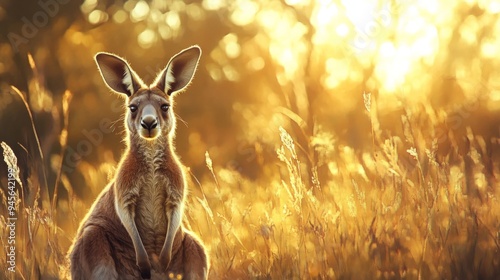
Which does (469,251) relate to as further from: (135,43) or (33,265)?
(135,43)

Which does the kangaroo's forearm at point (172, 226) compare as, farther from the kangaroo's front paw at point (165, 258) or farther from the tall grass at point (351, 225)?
the tall grass at point (351, 225)

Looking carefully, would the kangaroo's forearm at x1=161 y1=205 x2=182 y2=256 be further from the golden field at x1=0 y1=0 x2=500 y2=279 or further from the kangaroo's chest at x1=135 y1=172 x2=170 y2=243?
the golden field at x1=0 y1=0 x2=500 y2=279

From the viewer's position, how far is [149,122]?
5742 mm

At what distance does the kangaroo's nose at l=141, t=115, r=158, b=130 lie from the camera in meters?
→ 5.73

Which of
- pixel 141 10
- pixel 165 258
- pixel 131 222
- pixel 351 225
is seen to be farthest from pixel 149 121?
pixel 141 10

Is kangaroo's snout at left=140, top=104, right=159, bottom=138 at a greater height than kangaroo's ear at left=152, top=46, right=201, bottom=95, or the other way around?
kangaroo's ear at left=152, top=46, right=201, bottom=95

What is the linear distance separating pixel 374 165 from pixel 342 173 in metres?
0.31

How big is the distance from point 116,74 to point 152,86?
0.30 m

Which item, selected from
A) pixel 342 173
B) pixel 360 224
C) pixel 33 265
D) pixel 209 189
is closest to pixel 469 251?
pixel 360 224

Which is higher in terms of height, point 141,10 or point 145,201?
point 141,10

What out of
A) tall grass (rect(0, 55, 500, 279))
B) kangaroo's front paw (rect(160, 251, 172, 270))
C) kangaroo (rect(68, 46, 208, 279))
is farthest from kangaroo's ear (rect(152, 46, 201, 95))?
kangaroo's front paw (rect(160, 251, 172, 270))

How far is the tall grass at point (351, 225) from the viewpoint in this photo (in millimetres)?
6078

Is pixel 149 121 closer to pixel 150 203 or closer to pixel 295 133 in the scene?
pixel 150 203

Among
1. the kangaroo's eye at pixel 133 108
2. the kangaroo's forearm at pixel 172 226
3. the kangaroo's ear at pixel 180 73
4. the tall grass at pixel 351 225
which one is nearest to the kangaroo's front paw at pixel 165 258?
the kangaroo's forearm at pixel 172 226
